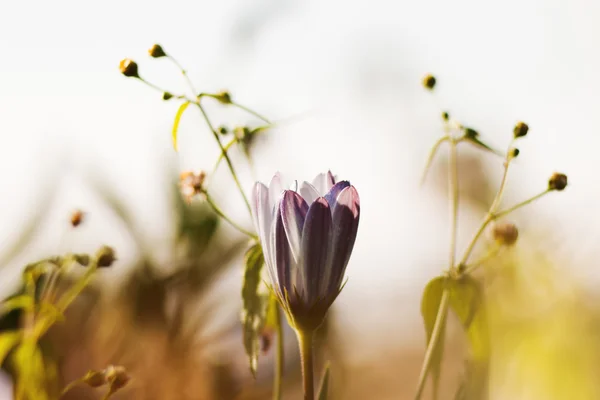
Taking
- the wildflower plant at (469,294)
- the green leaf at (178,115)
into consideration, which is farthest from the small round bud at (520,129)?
the green leaf at (178,115)

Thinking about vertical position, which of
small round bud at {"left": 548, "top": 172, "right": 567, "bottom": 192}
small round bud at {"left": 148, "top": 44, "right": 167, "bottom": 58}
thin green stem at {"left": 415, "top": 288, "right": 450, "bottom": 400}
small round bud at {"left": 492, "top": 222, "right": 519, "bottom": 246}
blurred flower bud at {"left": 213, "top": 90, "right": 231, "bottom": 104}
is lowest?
thin green stem at {"left": 415, "top": 288, "right": 450, "bottom": 400}

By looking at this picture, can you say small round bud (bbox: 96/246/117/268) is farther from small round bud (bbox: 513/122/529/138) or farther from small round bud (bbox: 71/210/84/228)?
small round bud (bbox: 513/122/529/138)

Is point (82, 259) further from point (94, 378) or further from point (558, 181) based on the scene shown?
point (558, 181)

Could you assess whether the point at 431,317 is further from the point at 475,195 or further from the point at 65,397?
the point at 65,397

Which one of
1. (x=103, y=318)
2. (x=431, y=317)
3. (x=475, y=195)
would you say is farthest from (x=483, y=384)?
(x=103, y=318)

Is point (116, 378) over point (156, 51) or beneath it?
beneath

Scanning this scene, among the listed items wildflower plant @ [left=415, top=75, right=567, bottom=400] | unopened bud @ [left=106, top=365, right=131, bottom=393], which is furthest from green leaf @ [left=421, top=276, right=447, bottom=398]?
unopened bud @ [left=106, top=365, right=131, bottom=393]

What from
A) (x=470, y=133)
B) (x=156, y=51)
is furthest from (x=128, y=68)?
(x=470, y=133)
